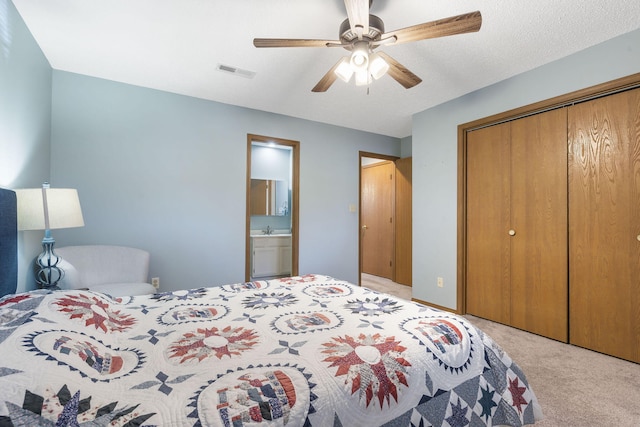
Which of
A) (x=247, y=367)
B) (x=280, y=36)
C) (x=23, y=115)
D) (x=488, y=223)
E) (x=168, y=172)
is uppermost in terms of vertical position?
(x=280, y=36)

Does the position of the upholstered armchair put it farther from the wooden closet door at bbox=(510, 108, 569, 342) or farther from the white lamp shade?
the wooden closet door at bbox=(510, 108, 569, 342)

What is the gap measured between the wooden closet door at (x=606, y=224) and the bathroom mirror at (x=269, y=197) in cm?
391

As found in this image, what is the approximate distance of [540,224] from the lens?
2.76 metres

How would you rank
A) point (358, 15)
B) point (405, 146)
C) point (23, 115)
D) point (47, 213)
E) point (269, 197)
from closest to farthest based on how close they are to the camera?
point (358, 15) → point (47, 213) → point (23, 115) → point (405, 146) → point (269, 197)

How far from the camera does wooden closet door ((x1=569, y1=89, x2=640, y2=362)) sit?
223 cm

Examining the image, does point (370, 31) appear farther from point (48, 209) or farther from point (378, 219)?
point (378, 219)

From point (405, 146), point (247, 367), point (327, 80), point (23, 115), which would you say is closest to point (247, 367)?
point (247, 367)

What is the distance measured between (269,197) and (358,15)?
3873 mm

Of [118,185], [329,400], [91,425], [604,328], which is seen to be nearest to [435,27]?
[329,400]

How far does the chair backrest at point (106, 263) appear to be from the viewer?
8.67 feet

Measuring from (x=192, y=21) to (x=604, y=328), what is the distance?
12.4 feet

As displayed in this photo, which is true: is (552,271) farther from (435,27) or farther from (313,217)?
(313,217)

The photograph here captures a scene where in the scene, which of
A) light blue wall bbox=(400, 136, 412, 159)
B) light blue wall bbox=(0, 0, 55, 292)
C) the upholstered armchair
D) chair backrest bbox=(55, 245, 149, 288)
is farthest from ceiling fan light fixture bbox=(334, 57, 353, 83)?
light blue wall bbox=(400, 136, 412, 159)

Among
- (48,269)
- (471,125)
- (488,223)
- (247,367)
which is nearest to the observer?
(247,367)
